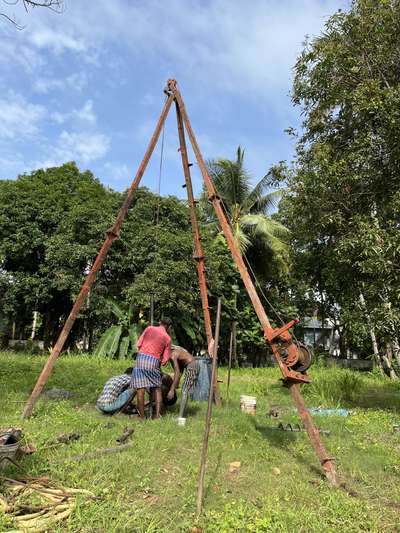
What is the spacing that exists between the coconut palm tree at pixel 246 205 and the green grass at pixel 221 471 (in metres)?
12.4

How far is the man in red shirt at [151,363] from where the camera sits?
6.78 meters

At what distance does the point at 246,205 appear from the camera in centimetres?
2117

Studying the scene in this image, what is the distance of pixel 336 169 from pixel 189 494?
5.85 m

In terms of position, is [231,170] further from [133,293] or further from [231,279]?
[133,293]

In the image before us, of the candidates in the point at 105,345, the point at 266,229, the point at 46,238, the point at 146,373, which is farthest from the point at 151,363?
the point at 266,229

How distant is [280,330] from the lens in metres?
5.14

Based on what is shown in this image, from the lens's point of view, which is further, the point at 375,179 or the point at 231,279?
the point at 231,279

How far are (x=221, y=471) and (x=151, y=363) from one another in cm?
237

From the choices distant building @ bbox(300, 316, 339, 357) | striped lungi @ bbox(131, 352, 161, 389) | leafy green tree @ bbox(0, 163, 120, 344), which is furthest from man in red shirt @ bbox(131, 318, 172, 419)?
distant building @ bbox(300, 316, 339, 357)

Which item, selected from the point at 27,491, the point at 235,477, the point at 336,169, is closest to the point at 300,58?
the point at 336,169

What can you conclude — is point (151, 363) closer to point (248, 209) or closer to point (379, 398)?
point (379, 398)

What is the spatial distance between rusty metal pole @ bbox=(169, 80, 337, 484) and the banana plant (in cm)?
1024

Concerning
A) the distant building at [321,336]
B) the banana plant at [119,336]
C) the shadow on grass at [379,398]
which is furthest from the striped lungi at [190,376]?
the distant building at [321,336]

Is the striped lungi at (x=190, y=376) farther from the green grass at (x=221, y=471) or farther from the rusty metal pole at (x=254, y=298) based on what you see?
the rusty metal pole at (x=254, y=298)
